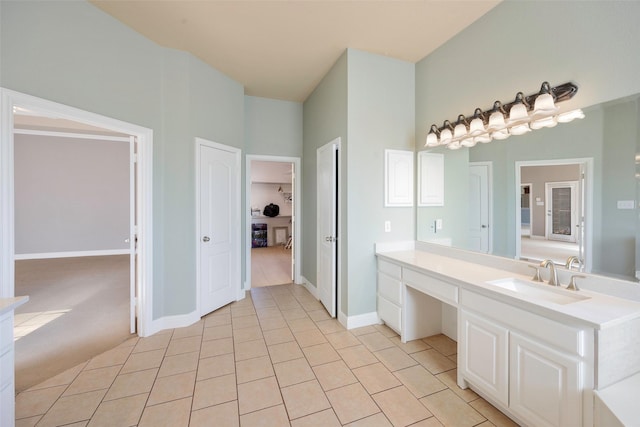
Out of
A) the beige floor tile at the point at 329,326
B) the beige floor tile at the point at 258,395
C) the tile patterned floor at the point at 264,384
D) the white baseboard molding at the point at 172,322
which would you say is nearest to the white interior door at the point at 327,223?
the beige floor tile at the point at 329,326

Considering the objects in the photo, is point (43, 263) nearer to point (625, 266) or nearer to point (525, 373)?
point (525, 373)

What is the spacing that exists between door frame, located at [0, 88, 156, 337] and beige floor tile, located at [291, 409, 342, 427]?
6.54ft

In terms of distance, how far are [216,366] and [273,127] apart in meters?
3.45

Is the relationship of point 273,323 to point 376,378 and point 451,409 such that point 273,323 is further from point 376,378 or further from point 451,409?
point 451,409

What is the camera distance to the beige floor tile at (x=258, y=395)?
174 centimetres

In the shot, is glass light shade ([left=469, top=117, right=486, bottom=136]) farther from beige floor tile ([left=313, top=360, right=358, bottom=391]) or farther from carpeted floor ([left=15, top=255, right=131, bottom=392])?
carpeted floor ([left=15, top=255, right=131, bottom=392])

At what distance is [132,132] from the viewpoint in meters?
2.54

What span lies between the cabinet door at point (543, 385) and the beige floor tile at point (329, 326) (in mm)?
1612

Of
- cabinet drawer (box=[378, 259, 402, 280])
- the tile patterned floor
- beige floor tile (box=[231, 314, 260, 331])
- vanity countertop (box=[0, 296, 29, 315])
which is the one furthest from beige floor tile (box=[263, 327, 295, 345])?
vanity countertop (box=[0, 296, 29, 315])

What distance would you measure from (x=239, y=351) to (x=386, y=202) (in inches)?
84.8

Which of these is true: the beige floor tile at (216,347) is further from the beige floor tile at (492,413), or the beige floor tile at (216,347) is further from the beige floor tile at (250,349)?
the beige floor tile at (492,413)

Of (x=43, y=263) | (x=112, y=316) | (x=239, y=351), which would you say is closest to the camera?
(x=239, y=351)

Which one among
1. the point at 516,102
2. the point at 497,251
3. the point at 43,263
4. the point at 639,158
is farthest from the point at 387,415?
→ the point at 43,263

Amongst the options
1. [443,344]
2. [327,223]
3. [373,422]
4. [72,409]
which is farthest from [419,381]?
[72,409]
